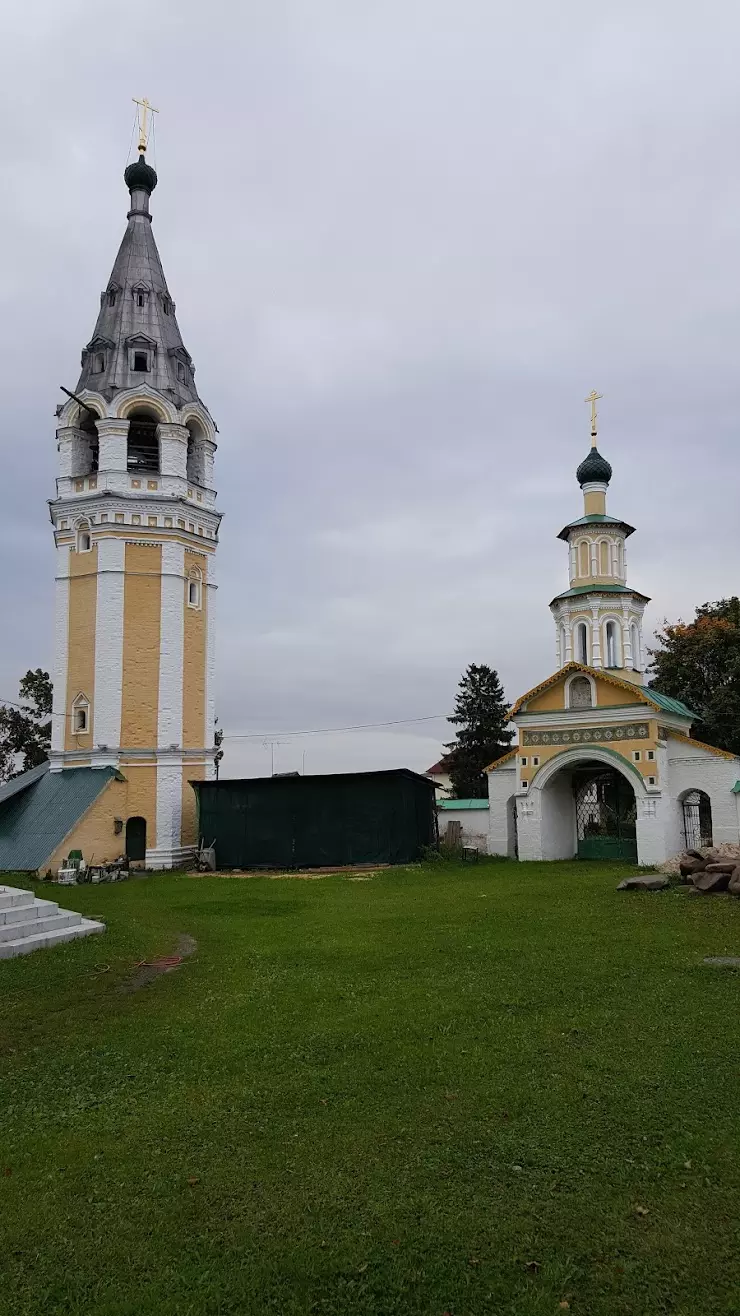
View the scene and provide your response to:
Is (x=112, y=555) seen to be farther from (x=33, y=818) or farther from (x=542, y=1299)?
(x=542, y=1299)

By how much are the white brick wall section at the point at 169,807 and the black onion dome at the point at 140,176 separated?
2136cm

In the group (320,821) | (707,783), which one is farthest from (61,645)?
(707,783)

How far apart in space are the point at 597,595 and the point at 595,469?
499cm

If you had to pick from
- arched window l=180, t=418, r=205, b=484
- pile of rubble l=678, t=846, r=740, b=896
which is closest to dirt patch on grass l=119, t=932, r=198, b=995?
pile of rubble l=678, t=846, r=740, b=896

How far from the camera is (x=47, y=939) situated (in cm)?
1192

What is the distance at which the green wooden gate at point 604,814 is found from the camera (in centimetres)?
2633

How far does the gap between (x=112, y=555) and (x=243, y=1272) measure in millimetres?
25632

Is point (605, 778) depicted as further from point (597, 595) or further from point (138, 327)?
point (138, 327)

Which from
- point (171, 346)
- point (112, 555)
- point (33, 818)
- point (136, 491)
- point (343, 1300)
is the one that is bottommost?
point (343, 1300)

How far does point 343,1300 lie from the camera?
391 cm

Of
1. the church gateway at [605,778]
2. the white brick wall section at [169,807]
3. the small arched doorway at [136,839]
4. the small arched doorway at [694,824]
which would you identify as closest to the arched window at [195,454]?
the white brick wall section at [169,807]

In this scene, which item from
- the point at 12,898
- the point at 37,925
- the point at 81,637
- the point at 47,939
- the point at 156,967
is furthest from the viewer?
the point at 81,637

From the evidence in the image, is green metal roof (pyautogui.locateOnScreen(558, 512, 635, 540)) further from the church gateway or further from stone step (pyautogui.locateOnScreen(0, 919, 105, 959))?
stone step (pyautogui.locateOnScreen(0, 919, 105, 959))

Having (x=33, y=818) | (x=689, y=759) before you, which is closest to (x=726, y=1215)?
(x=689, y=759)
